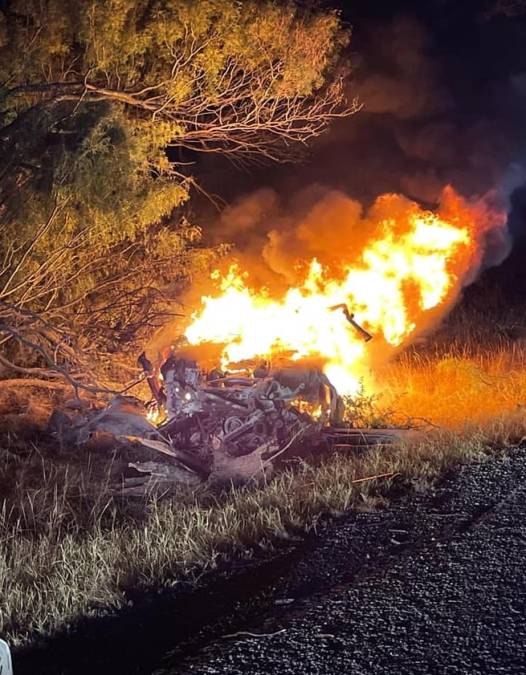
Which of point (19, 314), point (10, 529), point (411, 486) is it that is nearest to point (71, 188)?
point (19, 314)

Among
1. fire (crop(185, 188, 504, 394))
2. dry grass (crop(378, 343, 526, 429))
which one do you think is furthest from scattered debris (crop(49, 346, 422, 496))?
dry grass (crop(378, 343, 526, 429))

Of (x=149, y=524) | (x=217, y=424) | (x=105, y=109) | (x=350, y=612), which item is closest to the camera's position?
(x=350, y=612)

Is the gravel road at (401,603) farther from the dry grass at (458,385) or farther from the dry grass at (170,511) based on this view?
the dry grass at (458,385)

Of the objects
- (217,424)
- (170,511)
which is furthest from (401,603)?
(217,424)

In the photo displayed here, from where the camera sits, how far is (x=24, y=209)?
9156mm

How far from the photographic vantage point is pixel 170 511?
21.0 feet

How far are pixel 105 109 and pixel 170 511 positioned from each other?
15.1ft

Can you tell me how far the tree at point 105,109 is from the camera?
8.94 meters

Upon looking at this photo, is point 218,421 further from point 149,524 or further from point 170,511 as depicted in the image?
point 149,524

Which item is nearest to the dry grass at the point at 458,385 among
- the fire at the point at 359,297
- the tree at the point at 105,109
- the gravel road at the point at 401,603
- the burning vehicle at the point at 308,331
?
the burning vehicle at the point at 308,331

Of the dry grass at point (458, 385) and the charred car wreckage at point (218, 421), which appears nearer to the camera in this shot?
the charred car wreckage at point (218, 421)

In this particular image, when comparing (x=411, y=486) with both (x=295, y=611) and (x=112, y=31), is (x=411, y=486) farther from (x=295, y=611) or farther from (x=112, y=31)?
(x=112, y=31)

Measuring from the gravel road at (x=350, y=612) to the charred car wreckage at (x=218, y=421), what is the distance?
2155mm

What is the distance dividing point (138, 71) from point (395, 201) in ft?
11.2
